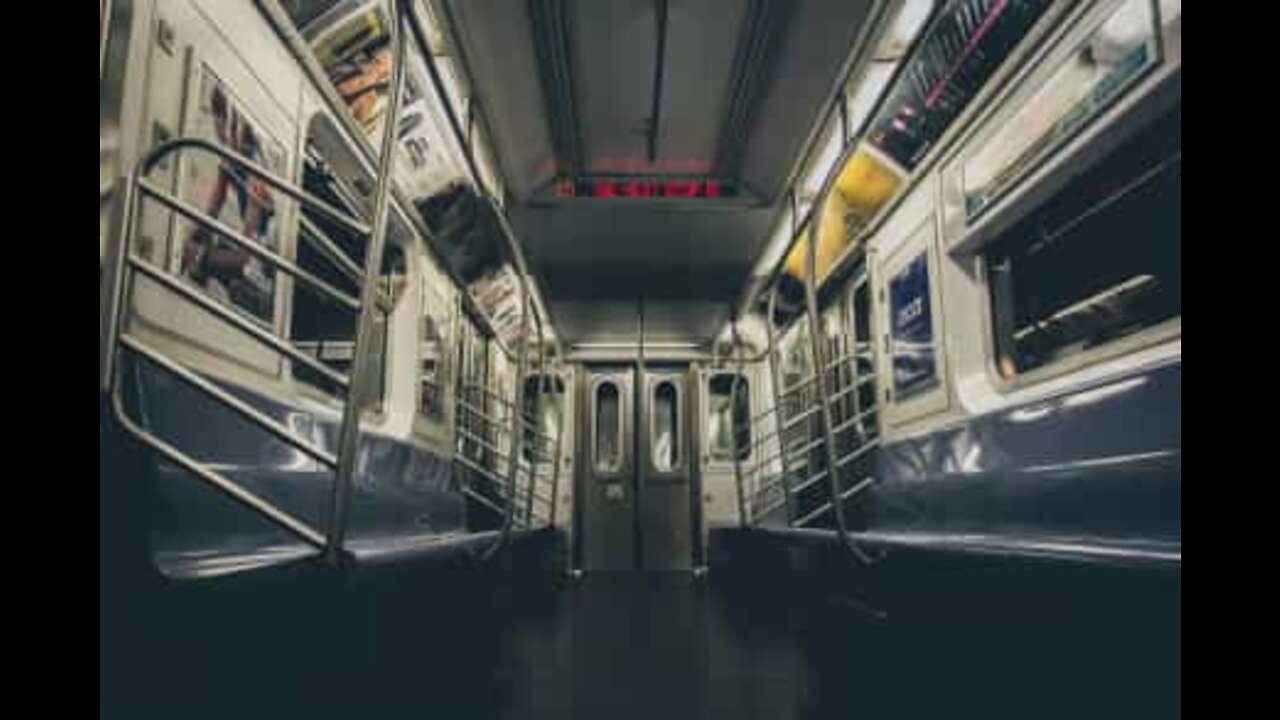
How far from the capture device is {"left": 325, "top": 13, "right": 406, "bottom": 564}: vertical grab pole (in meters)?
1.10

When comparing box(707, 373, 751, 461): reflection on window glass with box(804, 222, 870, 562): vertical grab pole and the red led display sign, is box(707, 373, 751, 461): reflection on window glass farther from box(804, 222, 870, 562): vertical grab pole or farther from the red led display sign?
box(804, 222, 870, 562): vertical grab pole

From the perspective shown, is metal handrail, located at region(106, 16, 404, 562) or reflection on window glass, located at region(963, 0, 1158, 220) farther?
reflection on window glass, located at region(963, 0, 1158, 220)

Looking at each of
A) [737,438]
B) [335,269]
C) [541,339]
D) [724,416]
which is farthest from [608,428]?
[335,269]

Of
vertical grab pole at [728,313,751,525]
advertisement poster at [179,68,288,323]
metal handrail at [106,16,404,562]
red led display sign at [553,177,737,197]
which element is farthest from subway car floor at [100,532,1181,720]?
red led display sign at [553,177,737,197]

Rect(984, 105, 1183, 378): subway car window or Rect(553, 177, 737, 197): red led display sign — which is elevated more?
Rect(553, 177, 737, 197): red led display sign

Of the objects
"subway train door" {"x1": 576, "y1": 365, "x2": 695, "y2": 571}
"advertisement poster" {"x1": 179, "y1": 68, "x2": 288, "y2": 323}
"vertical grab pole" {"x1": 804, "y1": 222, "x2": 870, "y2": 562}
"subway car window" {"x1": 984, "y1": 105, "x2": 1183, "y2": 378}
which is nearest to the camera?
"advertisement poster" {"x1": 179, "y1": 68, "x2": 288, "y2": 323}

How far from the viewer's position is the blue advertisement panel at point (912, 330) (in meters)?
3.09

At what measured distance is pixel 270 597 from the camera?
1173mm

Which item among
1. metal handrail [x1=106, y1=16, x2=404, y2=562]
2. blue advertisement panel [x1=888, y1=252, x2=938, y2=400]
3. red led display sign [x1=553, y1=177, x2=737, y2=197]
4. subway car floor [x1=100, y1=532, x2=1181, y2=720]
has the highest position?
red led display sign [x1=553, y1=177, x2=737, y2=197]

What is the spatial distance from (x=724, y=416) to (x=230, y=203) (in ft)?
17.5

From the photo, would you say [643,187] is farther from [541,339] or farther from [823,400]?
[823,400]
